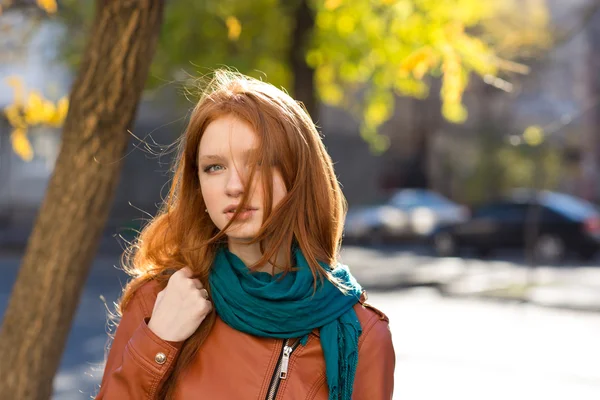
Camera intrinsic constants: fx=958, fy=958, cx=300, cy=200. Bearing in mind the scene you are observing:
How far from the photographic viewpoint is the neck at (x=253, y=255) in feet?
7.00

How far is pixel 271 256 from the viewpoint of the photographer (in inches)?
82.4

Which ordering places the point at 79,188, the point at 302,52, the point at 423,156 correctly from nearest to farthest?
the point at 79,188, the point at 302,52, the point at 423,156

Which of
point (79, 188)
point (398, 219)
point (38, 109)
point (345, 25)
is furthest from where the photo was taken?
point (398, 219)

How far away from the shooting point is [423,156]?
36.8m

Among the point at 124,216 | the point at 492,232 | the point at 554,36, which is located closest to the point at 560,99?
the point at 554,36

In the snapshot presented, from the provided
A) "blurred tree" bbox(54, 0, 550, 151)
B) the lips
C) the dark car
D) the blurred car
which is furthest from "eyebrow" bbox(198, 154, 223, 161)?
the blurred car

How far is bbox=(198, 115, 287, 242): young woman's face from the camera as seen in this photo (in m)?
2.04

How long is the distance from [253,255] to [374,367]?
37 cm

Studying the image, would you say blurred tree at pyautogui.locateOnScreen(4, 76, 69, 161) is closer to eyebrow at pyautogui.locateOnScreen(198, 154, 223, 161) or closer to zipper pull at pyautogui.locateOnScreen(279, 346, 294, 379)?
eyebrow at pyautogui.locateOnScreen(198, 154, 223, 161)

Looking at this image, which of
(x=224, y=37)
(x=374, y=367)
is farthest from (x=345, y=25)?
(x=374, y=367)

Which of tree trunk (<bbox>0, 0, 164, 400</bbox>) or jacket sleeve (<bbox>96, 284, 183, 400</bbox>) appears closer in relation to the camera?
jacket sleeve (<bbox>96, 284, 183, 400</bbox>)

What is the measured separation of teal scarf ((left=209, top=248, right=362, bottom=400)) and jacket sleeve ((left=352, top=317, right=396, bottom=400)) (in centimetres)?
4

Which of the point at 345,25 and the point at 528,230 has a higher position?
the point at 345,25

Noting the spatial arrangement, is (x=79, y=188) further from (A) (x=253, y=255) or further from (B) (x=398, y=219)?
(B) (x=398, y=219)
